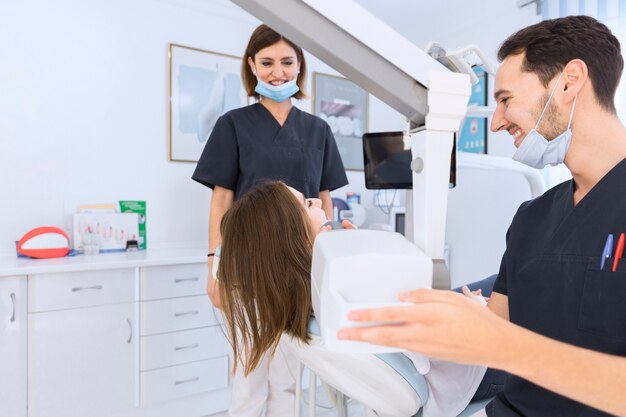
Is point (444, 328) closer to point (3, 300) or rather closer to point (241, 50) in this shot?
point (3, 300)

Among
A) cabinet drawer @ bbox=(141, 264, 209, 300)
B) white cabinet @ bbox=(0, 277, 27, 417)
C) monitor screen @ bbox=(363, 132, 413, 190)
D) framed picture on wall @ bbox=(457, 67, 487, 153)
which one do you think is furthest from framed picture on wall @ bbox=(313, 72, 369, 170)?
white cabinet @ bbox=(0, 277, 27, 417)

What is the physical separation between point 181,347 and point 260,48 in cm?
157

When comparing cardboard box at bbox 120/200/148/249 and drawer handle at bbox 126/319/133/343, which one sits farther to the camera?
cardboard box at bbox 120/200/148/249

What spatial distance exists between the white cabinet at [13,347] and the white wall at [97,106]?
1.85ft

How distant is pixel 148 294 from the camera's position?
223cm

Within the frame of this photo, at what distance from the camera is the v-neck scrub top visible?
1586 mm

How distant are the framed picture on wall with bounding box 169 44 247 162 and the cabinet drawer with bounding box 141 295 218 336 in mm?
957

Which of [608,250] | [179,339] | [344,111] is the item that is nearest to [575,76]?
[608,250]

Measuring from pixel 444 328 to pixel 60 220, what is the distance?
2.56 metres

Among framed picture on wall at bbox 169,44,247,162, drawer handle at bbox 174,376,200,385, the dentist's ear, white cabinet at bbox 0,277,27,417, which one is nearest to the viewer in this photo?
the dentist's ear

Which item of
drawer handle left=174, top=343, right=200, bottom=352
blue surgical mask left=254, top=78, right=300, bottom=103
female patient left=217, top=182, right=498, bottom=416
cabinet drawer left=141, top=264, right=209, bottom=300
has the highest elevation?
blue surgical mask left=254, top=78, right=300, bottom=103

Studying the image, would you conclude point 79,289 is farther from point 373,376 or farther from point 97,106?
point 373,376

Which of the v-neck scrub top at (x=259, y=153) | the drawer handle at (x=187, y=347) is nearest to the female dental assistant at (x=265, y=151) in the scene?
the v-neck scrub top at (x=259, y=153)

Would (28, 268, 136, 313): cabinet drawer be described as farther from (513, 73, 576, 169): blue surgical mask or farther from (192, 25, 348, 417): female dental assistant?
(513, 73, 576, 169): blue surgical mask
